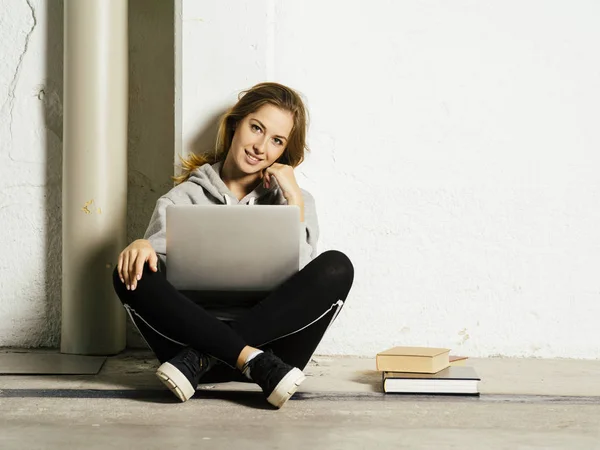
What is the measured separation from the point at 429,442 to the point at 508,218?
1219 mm

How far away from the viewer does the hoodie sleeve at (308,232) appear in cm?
227

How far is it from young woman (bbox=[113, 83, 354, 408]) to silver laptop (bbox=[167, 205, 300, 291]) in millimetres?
Result: 41

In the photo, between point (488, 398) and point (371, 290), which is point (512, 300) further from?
point (488, 398)

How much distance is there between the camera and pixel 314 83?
2605mm

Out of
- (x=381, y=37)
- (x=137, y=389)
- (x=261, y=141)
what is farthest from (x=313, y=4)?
(x=137, y=389)

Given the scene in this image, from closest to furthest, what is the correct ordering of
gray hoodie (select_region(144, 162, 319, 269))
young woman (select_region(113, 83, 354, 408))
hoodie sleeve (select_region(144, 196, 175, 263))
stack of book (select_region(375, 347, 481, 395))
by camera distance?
1. young woman (select_region(113, 83, 354, 408))
2. stack of book (select_region(375, 347, 481, 395))
3. hoodie sleeve (select_region(144, 196, 175, 263))
4. gray hoodie (select_region(144, 162, 319, 269))

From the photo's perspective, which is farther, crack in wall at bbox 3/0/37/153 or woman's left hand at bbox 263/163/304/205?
crack in wall at bbox 3/0/37/153

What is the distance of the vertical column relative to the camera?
2562mm

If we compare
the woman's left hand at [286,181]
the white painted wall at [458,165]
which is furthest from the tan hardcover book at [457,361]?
the woman's left hand at [286,181]

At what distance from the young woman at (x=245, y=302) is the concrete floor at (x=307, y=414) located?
84 mm

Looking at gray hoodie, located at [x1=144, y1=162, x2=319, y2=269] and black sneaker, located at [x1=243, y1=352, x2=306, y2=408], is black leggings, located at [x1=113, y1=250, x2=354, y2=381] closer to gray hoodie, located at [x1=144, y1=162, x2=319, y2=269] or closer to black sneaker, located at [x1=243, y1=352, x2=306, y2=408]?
black sneaker, located at [x1=243, y1=352, x2=306, y2=408]

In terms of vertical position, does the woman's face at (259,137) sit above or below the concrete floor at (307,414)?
above

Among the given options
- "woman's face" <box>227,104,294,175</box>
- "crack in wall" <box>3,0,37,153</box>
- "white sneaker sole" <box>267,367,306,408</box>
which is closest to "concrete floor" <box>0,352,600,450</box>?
"white sneaker sole" <box>267,367,306,408</box>

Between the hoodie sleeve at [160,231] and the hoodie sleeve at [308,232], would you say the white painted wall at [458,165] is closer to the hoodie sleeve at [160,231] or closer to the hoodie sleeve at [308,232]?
the hoodie sleeve at [308,232]
